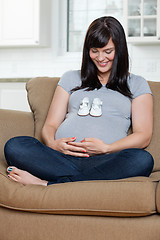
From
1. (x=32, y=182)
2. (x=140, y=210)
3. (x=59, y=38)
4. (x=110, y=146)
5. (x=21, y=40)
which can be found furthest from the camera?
(x=59, y=38)

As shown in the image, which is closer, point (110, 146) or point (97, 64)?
point (110, 146)

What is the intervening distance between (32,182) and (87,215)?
A: 0.31 meters

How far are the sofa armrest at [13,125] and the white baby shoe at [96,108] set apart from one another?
1.25ft

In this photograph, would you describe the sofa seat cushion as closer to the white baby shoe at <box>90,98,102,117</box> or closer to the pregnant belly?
the pregnant belly

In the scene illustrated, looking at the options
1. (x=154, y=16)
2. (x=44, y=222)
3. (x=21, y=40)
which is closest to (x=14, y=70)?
(x=21, y=40)

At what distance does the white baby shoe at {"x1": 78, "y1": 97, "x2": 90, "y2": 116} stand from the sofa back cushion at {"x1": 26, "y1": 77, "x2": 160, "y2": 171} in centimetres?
Result: 26

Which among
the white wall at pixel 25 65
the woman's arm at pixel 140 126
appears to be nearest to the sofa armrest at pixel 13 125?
the woman's arm at pixel 140 126

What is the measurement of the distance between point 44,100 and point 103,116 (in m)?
0.41

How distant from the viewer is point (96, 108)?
198 centimetres

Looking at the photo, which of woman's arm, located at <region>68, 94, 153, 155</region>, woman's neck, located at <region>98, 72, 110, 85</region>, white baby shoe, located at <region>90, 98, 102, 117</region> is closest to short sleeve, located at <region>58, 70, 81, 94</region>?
woman's neck, located at <region>98, 72, 110, 85</region>

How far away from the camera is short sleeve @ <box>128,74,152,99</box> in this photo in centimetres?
205

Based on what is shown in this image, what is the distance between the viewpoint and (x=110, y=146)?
1.84 m

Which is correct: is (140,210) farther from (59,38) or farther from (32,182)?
(59,38)

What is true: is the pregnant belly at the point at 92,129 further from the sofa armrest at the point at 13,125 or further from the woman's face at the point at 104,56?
the woman's face at the point at 104,56
